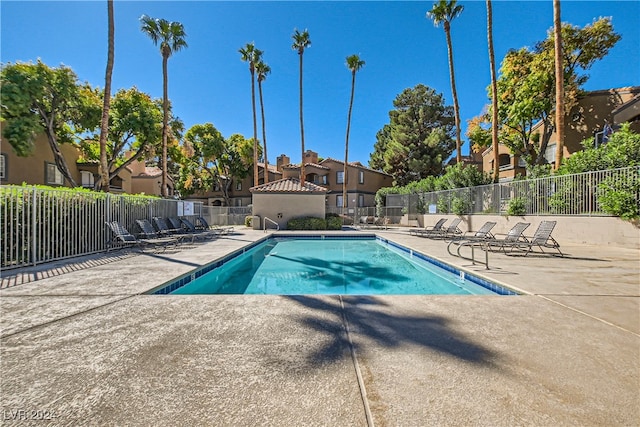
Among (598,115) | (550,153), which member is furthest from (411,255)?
(550,153)

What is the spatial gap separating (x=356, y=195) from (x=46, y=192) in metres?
29.1

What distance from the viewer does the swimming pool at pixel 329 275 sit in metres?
6.16

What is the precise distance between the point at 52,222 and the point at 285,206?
14.5 metres

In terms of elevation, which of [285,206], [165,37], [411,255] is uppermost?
[165,37]

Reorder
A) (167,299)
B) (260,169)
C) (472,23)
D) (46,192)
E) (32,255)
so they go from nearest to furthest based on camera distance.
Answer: (167,299), (32,255), (46,192), (472,23), (260,169)

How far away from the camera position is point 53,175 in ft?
67.4

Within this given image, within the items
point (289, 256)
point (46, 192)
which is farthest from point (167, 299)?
point (289, 256)

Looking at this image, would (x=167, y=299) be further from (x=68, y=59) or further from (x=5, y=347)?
(x=68, y=59)

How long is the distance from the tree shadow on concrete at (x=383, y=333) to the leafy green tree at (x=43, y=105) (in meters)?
22.1

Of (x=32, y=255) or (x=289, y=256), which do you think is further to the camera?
(x=289, y=256)

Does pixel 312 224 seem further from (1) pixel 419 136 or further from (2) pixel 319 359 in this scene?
(1) pixel 419 136

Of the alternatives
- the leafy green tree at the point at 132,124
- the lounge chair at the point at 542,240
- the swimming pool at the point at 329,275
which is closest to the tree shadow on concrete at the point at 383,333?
the swimming pool at the point at 329,275

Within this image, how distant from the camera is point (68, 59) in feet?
57.0

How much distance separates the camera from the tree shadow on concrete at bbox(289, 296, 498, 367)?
2.60m
